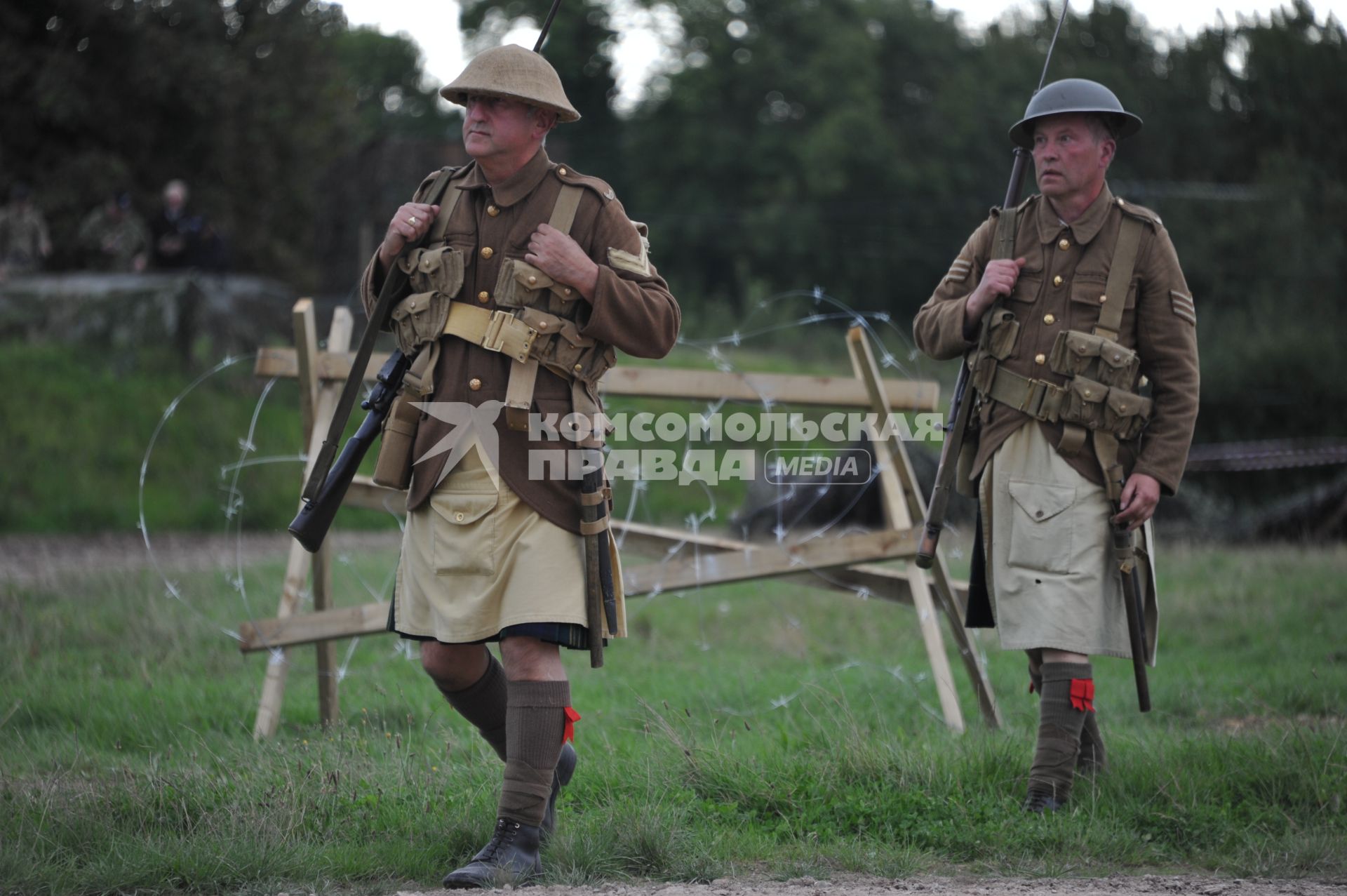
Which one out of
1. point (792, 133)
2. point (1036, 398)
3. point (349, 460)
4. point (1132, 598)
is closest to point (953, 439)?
point (1036, 398)

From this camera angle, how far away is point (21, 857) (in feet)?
13.7

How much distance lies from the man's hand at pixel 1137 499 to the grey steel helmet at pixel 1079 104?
1222 millimetres

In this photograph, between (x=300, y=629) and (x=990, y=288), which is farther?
(x=300, y=629)

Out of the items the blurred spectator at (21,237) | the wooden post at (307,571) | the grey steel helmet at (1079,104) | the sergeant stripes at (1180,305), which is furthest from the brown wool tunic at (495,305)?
the blurred spectator at (21,237)

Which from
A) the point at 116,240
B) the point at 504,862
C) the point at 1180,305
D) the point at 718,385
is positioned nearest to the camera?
the point at 504,862

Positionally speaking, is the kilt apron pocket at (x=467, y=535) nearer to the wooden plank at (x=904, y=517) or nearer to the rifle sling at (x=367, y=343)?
the rifle sling at (x=367, y=343)

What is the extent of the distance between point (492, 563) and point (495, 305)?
780 mm

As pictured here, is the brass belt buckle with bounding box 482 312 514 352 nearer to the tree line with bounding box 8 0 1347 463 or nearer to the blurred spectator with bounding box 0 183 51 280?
the blurred spectator with bounding box 0 183 51 280

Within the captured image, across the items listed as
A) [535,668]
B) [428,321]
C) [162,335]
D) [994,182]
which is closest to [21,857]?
[535,668]

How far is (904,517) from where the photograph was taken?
641cm

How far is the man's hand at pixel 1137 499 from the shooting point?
4965 millimetres

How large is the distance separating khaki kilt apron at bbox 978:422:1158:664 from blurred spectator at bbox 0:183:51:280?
1643 centimetres

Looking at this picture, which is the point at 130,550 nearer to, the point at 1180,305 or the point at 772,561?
the point at 772,561

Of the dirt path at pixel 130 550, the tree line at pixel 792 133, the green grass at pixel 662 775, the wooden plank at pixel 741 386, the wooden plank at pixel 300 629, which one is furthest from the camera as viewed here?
the tree line at pixel 792 133
